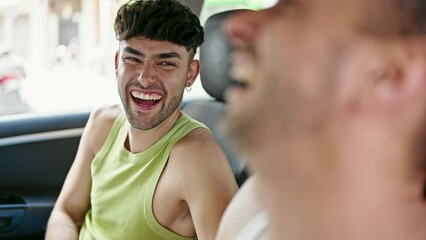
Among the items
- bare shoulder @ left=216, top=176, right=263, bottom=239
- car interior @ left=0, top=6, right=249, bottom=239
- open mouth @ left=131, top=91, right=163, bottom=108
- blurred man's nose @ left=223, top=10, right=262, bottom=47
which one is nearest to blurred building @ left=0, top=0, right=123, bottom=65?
car interior @ left=0, top=6, right=249, bottom=239

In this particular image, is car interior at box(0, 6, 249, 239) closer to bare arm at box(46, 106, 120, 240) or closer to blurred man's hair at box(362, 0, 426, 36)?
bare arm at box(46, 106, 120, 240)

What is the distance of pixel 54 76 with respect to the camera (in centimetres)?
275

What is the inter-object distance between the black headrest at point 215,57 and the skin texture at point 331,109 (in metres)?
1.45

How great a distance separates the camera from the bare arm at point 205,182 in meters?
1.71

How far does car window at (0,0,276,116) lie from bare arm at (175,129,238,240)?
596mm

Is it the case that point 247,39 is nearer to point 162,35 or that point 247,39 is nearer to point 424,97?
point 424,97

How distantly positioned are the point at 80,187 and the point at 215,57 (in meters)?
0.55

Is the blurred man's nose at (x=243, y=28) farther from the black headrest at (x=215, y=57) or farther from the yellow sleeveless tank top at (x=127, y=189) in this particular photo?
the black headrest at (x=215, y=57)

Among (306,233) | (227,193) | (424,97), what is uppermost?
(424,97)

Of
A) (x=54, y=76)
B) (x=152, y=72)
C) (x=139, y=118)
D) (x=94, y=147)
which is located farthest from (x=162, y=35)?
(x=54, y=76)

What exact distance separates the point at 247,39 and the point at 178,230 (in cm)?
124

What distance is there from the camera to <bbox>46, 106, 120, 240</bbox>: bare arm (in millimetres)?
2201

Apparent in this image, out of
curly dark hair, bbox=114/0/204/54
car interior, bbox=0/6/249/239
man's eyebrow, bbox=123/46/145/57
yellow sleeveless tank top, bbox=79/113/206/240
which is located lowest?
car interior, bbox=0/6/249/239

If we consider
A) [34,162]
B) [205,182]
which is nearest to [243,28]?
[205,182]
